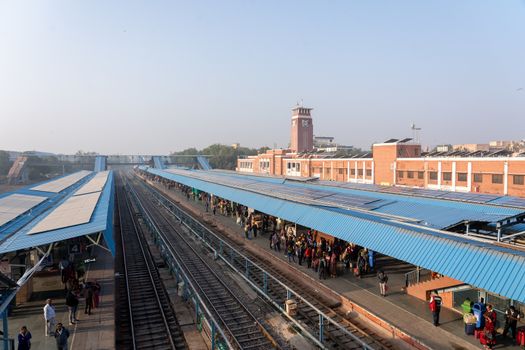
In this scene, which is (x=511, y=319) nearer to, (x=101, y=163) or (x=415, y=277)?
(x=415, y=277)

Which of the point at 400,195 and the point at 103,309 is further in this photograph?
the point at 400,195

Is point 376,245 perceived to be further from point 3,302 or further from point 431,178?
point 431,178

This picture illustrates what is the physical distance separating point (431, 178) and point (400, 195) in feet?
71.7

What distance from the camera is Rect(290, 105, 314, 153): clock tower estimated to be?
3250 inches

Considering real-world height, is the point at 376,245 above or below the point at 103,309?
above

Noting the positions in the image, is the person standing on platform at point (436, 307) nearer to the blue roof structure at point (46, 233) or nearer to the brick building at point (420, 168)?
the blue roof structure at point (46, 233)

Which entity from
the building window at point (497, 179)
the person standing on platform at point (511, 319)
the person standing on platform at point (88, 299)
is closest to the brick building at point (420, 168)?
the building window at point (497, 179)

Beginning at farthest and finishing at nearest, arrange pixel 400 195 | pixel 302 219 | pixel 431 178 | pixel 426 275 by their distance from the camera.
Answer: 1. pixel 431 178
2. pixel 400 195
3. pixel 302 219
4. pixel 426 275

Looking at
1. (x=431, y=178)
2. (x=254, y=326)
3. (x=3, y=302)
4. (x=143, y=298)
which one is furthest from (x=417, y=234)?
(x=431, y=178)

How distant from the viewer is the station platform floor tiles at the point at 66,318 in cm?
1089

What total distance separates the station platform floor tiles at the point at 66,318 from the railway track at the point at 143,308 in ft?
2.19

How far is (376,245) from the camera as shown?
13969mm

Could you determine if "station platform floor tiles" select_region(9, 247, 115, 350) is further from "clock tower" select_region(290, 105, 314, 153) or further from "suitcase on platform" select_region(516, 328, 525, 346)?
"clock tower" select_region(290, 105, 314, 153)

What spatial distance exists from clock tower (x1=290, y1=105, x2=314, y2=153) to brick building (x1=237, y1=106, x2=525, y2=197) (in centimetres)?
1222
